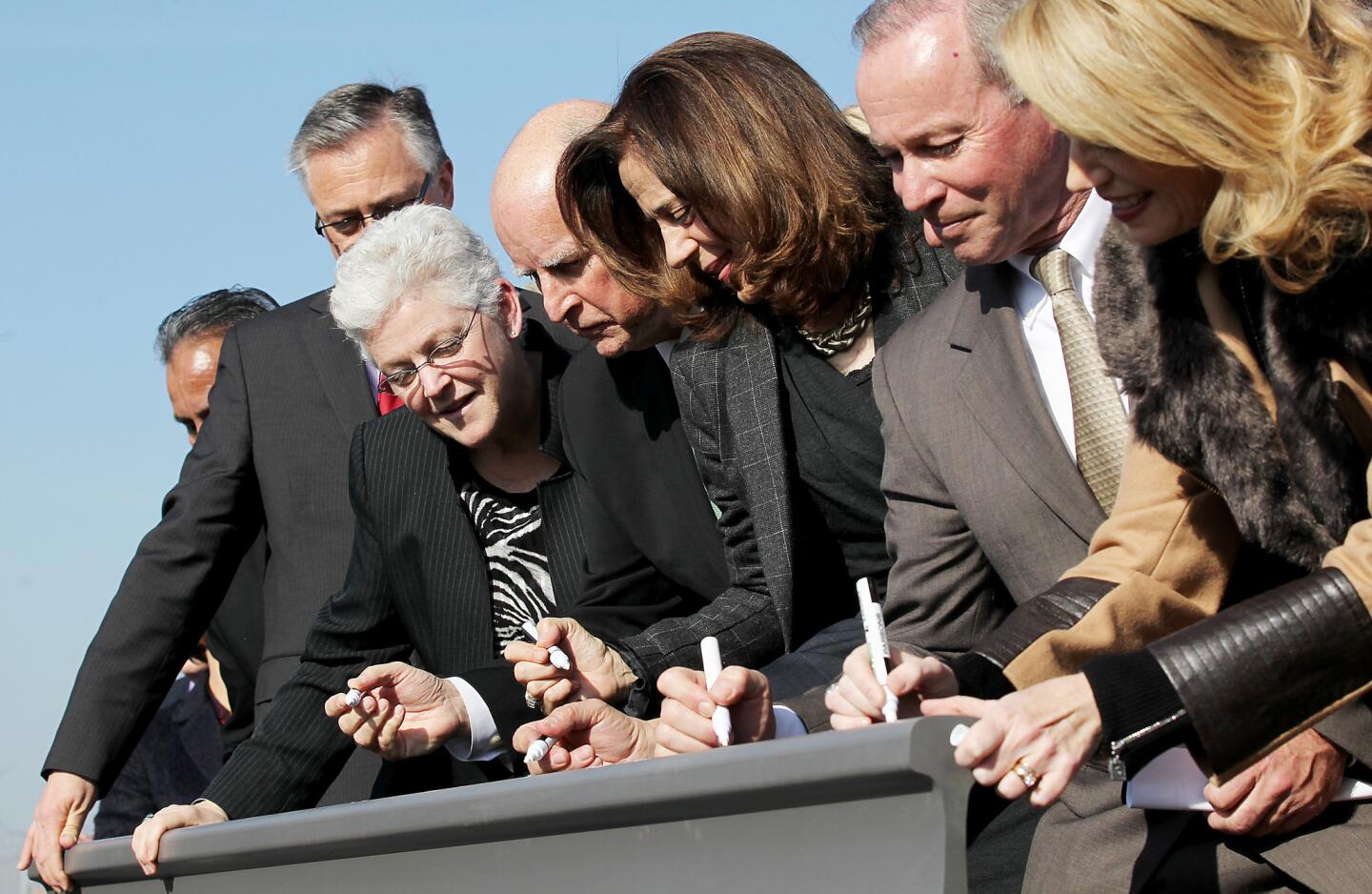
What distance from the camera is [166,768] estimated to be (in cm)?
661

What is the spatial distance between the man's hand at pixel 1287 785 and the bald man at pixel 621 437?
1.66 m

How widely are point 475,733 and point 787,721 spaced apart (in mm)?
1005

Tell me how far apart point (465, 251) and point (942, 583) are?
64.2 inches

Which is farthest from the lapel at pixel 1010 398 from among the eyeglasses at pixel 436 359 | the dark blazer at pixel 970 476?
the eyeglasses at pixel 436 359

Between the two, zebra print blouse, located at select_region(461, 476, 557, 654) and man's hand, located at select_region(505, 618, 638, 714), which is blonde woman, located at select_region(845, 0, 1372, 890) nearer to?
man's hand, located at select_region(505, 618, 638, 714)

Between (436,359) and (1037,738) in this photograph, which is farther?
(436,359)

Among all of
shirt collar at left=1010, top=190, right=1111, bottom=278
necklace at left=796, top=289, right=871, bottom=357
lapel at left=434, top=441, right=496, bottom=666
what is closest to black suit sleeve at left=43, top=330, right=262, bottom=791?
lapel at left=434, top=441, right=496, bottom=666

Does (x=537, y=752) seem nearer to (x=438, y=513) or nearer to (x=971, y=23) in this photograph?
(x=438, y=513)

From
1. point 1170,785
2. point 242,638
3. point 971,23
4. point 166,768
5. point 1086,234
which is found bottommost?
point 166,768

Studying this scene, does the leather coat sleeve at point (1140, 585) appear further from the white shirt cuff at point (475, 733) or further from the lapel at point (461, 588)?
the lapel at point (461, 588)

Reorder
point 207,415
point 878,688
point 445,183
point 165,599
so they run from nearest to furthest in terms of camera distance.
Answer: point 878,688 → point 165,599 → point 207,415 → point 445,183

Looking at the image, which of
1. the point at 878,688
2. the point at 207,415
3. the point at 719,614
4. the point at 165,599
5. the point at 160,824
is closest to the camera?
the point at 878,688

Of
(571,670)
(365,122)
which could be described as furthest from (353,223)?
(571,670)

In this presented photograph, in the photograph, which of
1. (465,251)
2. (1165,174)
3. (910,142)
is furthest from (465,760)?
(1165,174)
